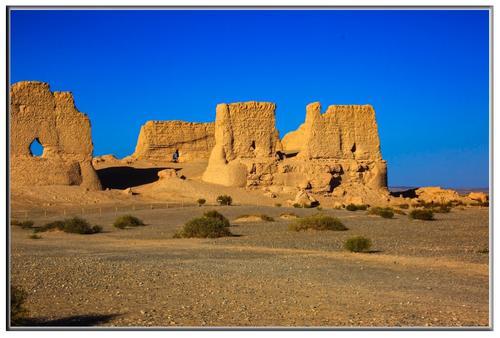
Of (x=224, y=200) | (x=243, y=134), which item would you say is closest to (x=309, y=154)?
(x=243, y=134)

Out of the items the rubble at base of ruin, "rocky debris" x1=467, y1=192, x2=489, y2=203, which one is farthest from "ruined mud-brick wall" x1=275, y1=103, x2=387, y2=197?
"rocky debris" x1=467, y1=192, x2=489, y2=203

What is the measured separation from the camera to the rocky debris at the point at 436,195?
44.3 meters

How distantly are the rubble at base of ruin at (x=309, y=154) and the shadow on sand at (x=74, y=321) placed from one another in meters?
35.0

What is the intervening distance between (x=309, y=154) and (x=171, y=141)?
17.5 meters

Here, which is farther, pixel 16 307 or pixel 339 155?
pixel 339 155

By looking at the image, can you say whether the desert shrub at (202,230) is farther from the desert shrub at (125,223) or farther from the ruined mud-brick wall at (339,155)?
the ruined mud-brick wall at (339,155)

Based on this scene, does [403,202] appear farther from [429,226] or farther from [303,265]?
[303,265]

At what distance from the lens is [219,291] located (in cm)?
892

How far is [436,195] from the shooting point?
46.6 metres

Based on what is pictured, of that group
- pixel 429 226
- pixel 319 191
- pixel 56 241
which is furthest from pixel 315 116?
pixel 56 241

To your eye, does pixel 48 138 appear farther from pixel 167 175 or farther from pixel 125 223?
pixel 125 223

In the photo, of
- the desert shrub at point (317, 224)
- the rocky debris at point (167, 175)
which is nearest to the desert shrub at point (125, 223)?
the desert shrub at point (317, 224)

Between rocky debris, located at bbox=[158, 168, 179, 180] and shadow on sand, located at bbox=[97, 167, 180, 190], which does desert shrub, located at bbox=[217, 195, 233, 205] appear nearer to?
rocky debris, located at bbox=[158, 168, 179, 180]

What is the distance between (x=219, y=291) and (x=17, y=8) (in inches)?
188
